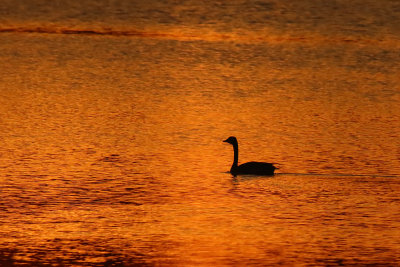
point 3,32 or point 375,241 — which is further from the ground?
point 3,32

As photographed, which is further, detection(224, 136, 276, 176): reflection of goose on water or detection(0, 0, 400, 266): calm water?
detection(224, 136, 276, 176): reflection of goose on water

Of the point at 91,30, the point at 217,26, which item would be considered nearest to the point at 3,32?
the point at 91,30

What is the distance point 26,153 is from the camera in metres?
16.9

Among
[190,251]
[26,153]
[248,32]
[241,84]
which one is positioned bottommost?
[190,251]

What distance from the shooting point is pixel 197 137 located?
18.8 m

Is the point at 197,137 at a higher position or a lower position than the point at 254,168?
higher

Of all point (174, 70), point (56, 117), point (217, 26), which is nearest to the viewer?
point (56, 117)

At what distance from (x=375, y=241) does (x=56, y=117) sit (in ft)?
33.2

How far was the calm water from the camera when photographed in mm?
12000

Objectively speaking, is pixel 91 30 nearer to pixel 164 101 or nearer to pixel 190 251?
pixel 164 101

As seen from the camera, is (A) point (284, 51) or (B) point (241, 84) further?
(A) point (284, 51)

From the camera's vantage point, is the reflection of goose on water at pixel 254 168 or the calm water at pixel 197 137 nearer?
the calm water at pixel 197 137

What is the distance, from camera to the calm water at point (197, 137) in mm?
12000

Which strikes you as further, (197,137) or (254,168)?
(197,137)
